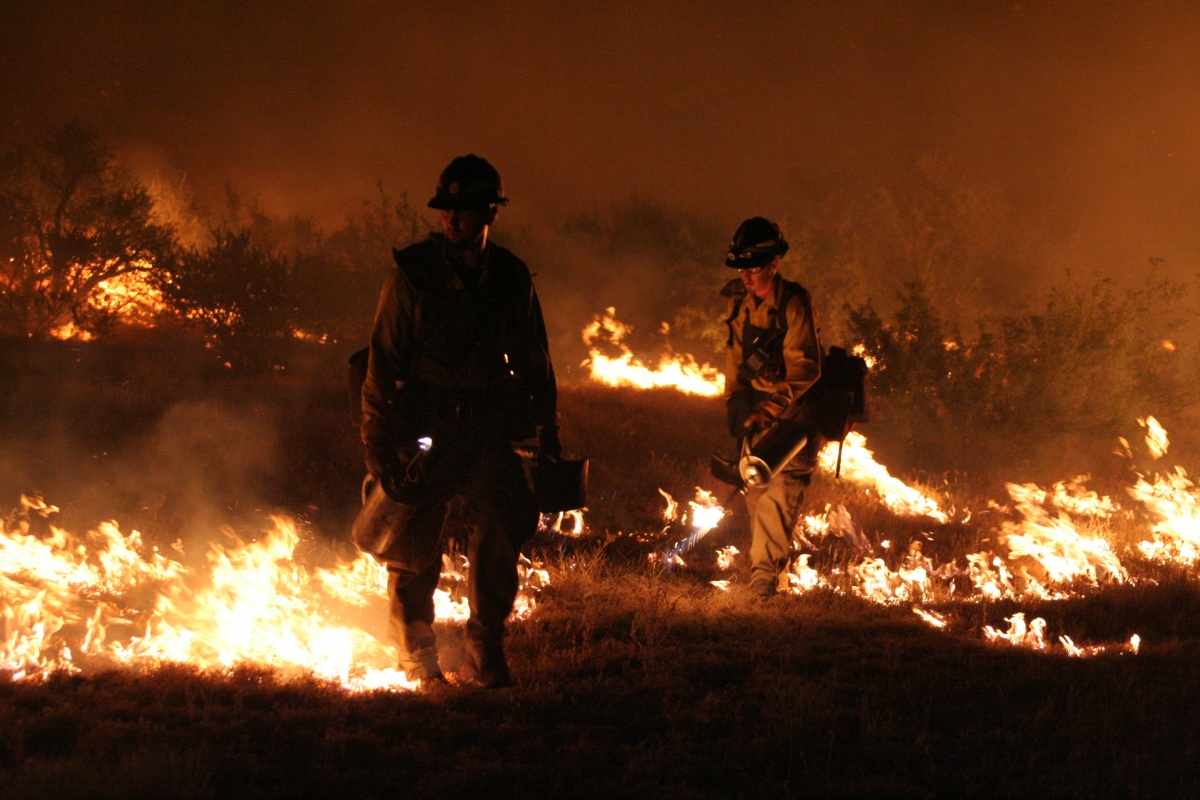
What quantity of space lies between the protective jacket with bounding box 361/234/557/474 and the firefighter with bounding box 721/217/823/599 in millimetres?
2007

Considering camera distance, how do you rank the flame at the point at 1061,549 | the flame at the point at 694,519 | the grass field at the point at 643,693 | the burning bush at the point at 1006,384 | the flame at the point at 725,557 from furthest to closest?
the burning bush at the point at 1006,384
the flame at the point at 1061,549
the flame at the point at 694,519
the flame at the point at 725,557
the grass field at the point at 643,693

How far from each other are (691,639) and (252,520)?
3.15m

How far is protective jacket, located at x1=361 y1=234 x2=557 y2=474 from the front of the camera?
371 cm

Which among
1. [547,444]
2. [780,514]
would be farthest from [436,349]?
[780,514]

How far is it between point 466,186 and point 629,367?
1700 cm

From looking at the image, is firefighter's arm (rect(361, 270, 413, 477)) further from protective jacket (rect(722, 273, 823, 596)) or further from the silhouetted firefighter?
protective jacket (rect(722, 273, 823, 596))

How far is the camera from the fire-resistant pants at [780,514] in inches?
217

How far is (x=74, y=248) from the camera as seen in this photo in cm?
1588

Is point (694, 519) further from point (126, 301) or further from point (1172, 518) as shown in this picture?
point (126, 301)

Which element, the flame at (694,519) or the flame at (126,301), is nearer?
the flame at (694,519)

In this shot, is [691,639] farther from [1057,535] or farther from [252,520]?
[1057,535]

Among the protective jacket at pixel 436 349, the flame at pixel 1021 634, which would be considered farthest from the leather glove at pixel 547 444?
the flame at pixel 1021 634

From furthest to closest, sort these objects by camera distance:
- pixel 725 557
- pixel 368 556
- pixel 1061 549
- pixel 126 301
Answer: pixel 126 301, pixel 1061 549, pixel 725 557, pixel 368 556

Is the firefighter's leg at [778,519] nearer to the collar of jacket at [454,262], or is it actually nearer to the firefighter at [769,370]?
the firefighter at [769,370]
